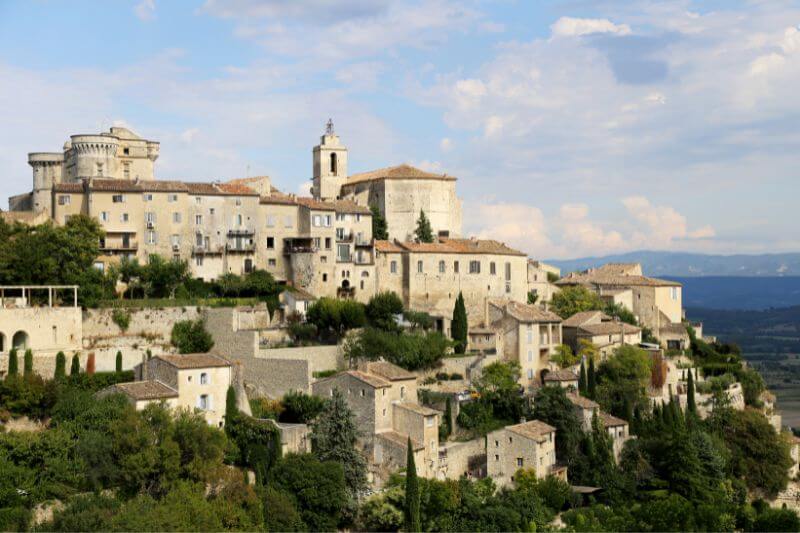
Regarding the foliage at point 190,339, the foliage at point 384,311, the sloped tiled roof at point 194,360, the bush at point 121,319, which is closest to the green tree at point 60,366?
the sloped tiled roof at point 194,360

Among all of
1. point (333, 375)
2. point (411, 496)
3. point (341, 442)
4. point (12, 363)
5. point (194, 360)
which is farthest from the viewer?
point (333, 375)

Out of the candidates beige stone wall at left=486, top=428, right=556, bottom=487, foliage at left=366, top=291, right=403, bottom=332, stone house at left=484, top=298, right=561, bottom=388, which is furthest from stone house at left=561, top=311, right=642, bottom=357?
beige stone wall at left=486, top=428, right=556, bottom=487

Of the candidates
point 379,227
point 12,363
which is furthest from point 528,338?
point 12,363

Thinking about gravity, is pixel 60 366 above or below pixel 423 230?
below

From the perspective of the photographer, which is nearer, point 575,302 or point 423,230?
point 575,302

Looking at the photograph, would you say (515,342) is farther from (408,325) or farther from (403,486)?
(403,486)

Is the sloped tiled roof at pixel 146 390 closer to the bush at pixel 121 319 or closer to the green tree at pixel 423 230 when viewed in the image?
the bush at pixel 121 319

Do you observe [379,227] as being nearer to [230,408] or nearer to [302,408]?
[302,408]

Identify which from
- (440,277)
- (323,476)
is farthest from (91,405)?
(440,277)
